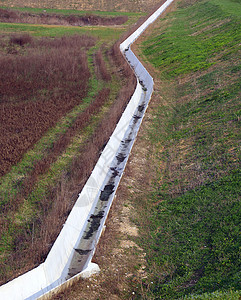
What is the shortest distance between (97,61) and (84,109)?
35.6 feet

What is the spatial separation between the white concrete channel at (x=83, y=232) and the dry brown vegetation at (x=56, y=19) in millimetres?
37162

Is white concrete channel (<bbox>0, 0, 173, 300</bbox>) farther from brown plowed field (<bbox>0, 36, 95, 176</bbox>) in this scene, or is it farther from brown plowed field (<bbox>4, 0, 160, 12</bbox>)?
brown plowed field (<bbox>4, 0, 160, 12</bbox>)

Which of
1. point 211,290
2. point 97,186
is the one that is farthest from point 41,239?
point 211,290

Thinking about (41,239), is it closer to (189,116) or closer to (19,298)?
(19,298)

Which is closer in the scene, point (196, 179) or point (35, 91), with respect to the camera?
point (196, 179)

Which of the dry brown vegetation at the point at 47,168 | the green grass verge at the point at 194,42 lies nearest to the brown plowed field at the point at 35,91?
the dry brown vegetation at the point at 47,168

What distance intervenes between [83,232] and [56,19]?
47026 mm

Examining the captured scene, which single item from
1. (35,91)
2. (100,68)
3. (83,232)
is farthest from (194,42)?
(83,232)

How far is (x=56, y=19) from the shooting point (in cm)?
5178

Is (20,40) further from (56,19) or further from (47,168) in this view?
(47,168)

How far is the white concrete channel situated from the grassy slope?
125cm

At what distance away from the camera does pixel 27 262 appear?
854 cm

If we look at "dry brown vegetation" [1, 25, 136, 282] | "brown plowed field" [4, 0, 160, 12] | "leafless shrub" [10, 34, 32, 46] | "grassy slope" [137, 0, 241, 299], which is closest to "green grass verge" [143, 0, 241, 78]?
"grassy slope" [137, 0, 241, 299]

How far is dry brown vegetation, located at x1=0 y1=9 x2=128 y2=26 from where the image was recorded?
1943 inches
